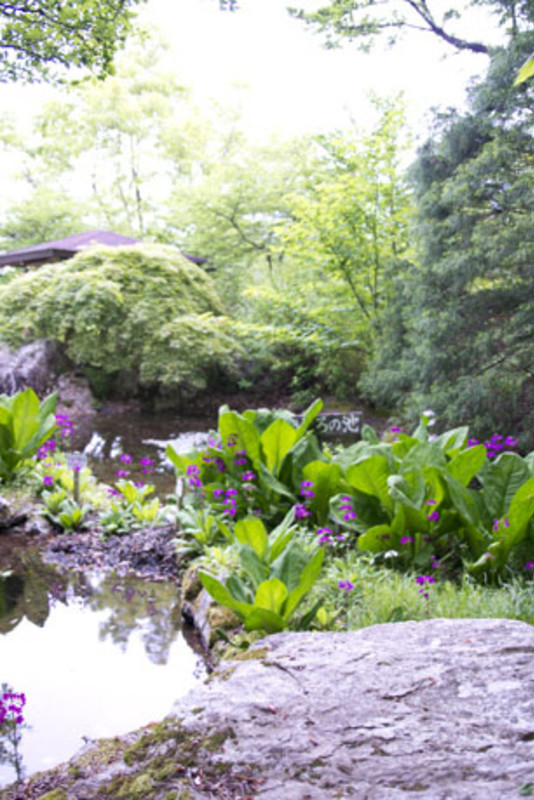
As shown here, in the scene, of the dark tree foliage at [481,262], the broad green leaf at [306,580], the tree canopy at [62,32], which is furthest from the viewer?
the dark tree foliage at [481,262]

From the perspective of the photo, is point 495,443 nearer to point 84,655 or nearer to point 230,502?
point 230,502

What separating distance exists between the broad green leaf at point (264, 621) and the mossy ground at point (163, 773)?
0.84 metres

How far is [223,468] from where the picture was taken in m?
4.16

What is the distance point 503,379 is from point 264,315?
6077mm

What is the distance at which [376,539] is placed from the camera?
319 cm

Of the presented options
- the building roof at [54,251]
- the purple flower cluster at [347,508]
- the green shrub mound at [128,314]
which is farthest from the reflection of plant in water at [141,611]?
the building roof at [54,251]

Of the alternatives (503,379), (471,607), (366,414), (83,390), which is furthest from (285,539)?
(83,390)

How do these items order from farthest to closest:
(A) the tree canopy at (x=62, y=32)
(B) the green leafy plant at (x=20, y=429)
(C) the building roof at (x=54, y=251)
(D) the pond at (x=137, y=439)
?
1. (C) the building roof at (x=54, y=251)
2. (D) the pond at (x=137, y=439)
3. (B) the green leafy plant at (x=20, y=429)
4. (A) the tree canopy at (x=62, y=32)

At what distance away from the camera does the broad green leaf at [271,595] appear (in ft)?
7.83

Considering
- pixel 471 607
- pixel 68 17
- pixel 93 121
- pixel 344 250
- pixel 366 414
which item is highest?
pixel 93 121

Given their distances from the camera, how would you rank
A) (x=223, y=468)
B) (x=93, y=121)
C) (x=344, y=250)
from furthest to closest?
(x=93, y=121) < (x=344, y=250) < (x=223, y=468)

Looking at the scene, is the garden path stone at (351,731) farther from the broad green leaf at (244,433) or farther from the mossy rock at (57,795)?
the broad green leaf at (244,433)

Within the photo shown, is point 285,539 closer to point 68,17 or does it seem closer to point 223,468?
point 223,468

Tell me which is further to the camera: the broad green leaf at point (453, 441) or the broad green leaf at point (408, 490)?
the broad green leaf at point (453, 441)
